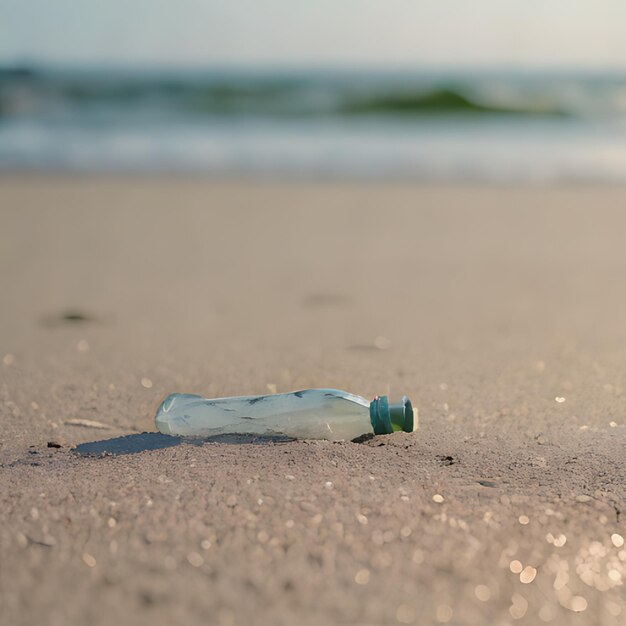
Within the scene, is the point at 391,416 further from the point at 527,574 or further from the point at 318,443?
the point at 527,574

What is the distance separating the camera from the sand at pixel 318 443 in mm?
912

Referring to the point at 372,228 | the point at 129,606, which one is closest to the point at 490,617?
the point at 129,606

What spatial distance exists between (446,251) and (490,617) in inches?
106

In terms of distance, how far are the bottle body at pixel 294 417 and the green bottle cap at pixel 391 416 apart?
56mm

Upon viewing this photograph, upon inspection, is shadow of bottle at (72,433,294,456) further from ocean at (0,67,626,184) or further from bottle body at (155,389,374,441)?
ocean at (0,67,626,184)

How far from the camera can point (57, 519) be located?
1.04 metres

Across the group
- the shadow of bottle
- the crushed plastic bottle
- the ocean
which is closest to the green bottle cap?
the crushed plastic bottle

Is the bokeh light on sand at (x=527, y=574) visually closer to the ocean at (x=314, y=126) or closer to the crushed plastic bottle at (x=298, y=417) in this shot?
the crushed plastic bottle at (x=298, y=417)

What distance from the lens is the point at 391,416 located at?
130 centimetres

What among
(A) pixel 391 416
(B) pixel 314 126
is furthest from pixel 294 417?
(B) pixel 314 126

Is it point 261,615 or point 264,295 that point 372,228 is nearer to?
point 264,295

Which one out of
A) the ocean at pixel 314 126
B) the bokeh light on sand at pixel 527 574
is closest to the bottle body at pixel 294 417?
the bokeh light on sand at pixel 527 574

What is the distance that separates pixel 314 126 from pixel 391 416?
337 inches

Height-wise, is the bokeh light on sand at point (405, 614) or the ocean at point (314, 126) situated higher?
the ocean at point (314, 126)
